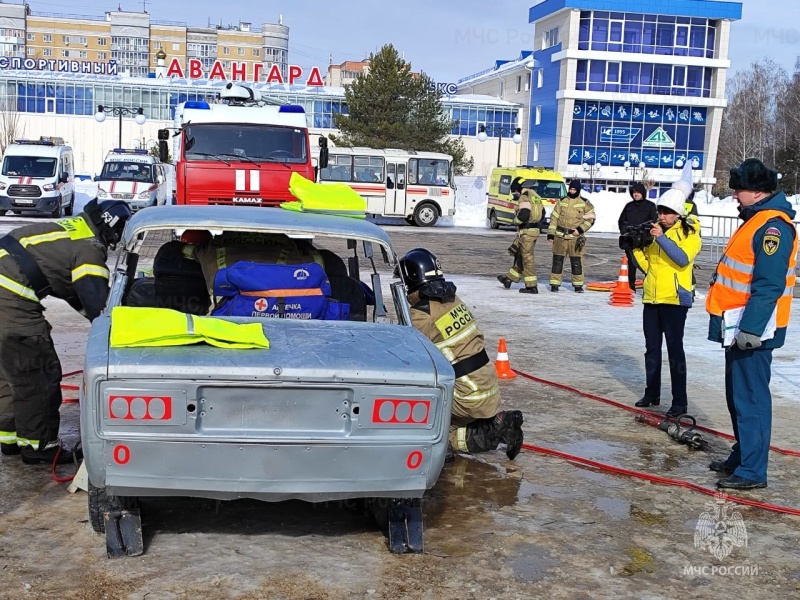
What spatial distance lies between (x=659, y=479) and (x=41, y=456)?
11.9 ft

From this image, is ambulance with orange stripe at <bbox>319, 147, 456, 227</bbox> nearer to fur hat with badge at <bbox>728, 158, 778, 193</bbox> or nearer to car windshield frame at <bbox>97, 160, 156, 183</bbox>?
car windshield frame at <bbox>97, 160, 156, 183</bbox>

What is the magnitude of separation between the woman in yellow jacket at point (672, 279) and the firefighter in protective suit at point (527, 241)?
7201mm

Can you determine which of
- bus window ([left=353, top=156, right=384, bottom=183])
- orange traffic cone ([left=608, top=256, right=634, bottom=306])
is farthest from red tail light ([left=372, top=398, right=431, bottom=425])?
bus window ([left=353, top=156, right=384, bottom=183])

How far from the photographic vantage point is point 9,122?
62594 millimetres

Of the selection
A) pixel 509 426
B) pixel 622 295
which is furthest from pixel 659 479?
pixel 622 295

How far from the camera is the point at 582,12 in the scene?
211 ft

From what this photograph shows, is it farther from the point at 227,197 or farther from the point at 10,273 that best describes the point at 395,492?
the point at 227,197

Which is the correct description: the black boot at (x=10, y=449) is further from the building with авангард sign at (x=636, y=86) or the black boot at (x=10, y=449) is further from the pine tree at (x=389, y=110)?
the building with авангард sign at (x=636, y=86)

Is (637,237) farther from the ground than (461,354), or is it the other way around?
(637,237)

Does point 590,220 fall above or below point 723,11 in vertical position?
below

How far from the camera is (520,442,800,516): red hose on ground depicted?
507cm

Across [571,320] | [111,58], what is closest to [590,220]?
[571,320]

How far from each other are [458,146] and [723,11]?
76.3ft

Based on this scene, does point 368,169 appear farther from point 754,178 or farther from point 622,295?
point 754,178
